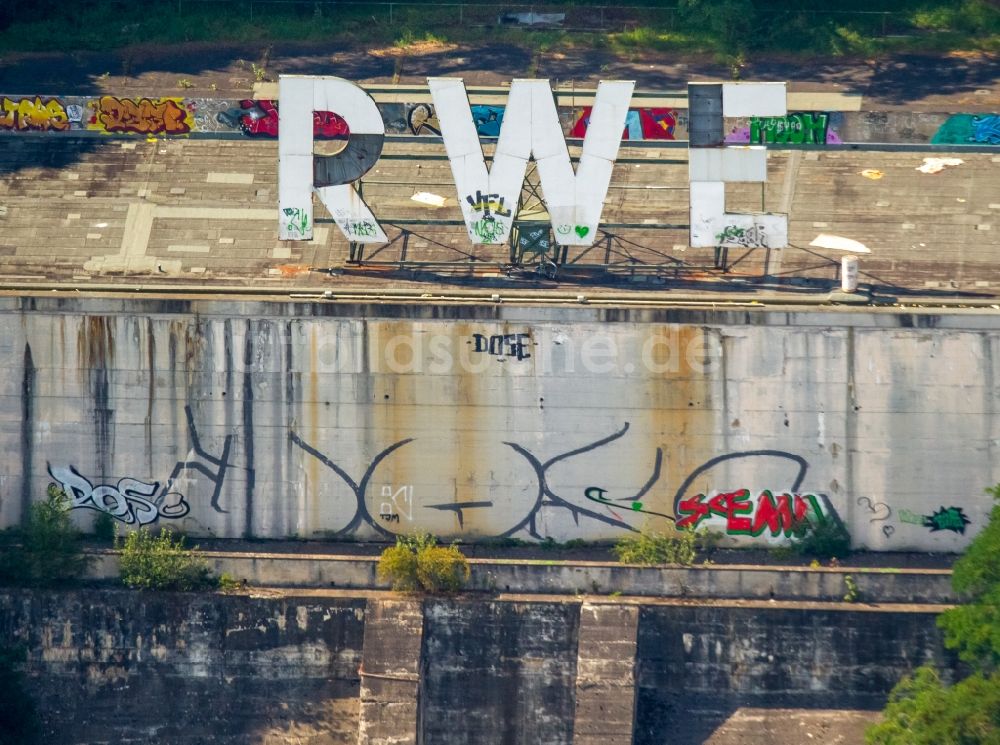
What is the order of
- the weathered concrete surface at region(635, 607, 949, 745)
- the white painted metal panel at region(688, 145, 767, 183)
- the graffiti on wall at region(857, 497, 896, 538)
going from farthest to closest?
the white painted metal panel at region(688, 145, 767, 183) < the graffiti on wall at region(857, 497, 896, 538) < the weathered concrete surface at region(635, 607, 949, 745)

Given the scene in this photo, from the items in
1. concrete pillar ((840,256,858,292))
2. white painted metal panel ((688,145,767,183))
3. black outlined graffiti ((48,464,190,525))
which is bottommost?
black outlined graffiti ((48,464,190,525))

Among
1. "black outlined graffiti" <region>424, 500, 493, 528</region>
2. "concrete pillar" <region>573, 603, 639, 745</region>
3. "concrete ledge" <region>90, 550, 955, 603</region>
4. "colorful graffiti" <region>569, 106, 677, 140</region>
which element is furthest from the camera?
"colorful graffiti" <region>569, 106, 677, 140</region>

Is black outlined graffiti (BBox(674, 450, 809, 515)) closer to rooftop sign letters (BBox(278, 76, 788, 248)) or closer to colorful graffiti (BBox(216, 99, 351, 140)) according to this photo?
rooftop sign letters (BBox(278, 76, 788, 248))

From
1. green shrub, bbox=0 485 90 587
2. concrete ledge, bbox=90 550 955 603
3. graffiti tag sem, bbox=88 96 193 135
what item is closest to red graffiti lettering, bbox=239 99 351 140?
graffiti tag sem, bbox=88 96 193 135

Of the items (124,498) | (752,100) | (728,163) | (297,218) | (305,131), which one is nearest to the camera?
(124,498)

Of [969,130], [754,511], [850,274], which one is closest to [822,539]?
[754,511]

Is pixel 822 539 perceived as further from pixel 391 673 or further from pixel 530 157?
pixel 530 157

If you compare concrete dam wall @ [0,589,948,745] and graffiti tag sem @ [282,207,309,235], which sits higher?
graffiti tag sem @ [282,207,309,235]

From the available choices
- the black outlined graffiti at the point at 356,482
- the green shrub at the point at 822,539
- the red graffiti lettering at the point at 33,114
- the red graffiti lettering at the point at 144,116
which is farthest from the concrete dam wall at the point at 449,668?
the red graffiti lettering at the point at 33,114
